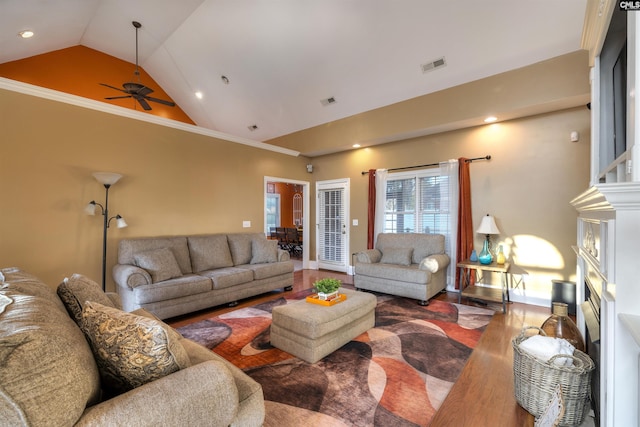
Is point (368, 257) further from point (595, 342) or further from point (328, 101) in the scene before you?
point (595, 342)

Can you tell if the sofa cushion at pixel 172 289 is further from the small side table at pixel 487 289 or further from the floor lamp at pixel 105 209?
the small side table at pixel 487 289

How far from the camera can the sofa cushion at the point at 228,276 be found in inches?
154

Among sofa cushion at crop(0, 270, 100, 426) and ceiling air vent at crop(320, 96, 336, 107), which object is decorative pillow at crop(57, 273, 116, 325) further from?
ceiling air vent at crop(320, 96, 336, 107)

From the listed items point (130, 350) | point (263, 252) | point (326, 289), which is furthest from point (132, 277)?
point (130, 350)

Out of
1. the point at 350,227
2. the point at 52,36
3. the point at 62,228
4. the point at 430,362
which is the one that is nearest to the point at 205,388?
the point at 430,362

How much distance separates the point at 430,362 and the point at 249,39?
16.1 ft

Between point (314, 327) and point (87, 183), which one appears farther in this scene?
point (87, 183)

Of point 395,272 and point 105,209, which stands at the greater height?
point 105,209

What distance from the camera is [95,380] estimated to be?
1.06 metres

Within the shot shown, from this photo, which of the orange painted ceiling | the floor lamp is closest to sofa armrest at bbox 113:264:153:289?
the floor lamp

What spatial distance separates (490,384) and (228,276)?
3.17 m

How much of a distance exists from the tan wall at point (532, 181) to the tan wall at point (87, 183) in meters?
4.20

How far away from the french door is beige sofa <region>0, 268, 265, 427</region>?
16.8ft

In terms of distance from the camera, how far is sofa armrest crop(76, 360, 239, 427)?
0.98 metres
